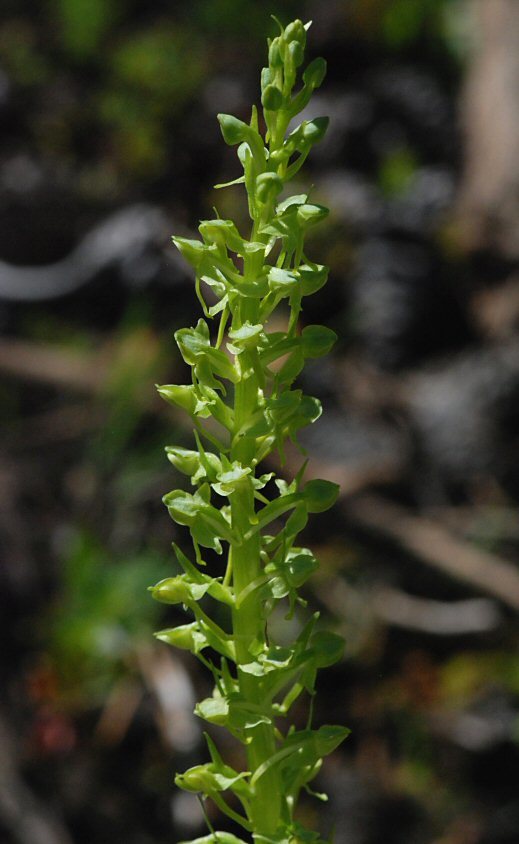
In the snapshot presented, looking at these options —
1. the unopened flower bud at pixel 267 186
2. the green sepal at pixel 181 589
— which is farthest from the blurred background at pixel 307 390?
the unopened flower bud at pixel 267 186

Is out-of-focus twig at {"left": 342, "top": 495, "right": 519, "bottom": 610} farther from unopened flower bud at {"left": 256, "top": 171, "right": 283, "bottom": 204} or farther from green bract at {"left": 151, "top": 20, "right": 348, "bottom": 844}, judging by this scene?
unopened flower bud at {"left": 256, "top": 171, "right": 283, "bottom": 204}

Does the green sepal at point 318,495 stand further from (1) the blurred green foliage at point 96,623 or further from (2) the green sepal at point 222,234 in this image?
(1) the blurred green foliage at point 96,623

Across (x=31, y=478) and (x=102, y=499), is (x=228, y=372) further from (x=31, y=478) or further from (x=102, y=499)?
(x=31, y=478)

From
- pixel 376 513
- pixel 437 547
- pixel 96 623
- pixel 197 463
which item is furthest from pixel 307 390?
pixel 197 463

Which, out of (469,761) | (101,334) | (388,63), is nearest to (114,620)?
(469,761)

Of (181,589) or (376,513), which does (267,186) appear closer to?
(181,589)

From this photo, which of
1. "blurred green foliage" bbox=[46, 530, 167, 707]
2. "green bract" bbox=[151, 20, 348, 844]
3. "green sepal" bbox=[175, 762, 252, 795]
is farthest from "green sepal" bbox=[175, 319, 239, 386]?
"blurred green foliage" bbox=[46, 530, 167, 707]
